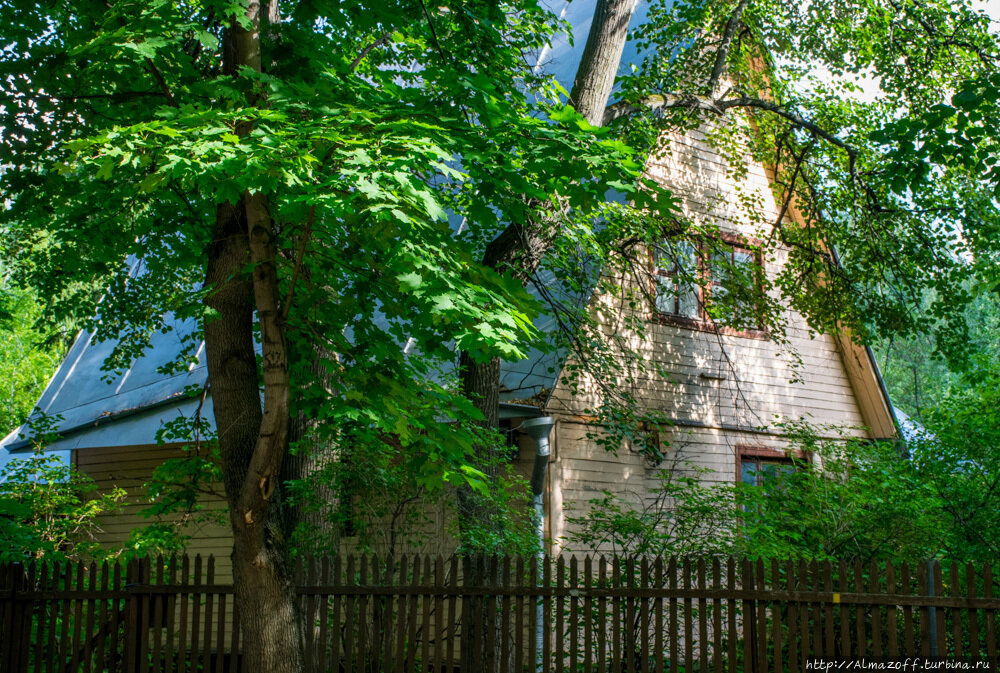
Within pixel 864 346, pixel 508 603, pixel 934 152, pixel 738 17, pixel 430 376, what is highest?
pixel 738 17

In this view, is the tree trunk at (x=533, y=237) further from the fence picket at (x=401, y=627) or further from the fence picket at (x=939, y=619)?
the fence picket at (x=939, y=619)

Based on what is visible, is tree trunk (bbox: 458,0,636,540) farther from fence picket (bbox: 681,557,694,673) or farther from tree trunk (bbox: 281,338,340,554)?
fence picket (bbox: 681,557,694,673)

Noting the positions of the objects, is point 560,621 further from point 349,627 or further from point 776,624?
point 349,627

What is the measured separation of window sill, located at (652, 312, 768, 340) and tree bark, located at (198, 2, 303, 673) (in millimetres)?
7524

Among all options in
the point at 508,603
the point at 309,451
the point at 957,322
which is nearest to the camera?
the point at 508,603

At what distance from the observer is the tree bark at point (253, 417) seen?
6668 mm

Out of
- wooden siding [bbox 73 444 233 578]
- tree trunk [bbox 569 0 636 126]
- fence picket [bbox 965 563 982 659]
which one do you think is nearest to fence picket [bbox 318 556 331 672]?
fence picket [bbox 965 563 982 659]

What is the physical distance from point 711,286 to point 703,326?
0.89 meters

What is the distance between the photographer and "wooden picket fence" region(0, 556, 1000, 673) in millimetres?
6758

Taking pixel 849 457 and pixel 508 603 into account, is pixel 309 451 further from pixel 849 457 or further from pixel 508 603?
pixel 849 457

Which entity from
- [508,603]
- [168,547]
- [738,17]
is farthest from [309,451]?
[738,17]

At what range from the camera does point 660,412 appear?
42.1ft

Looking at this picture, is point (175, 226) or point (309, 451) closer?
point (175, 226)

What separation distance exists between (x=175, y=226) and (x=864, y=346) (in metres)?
10.6
